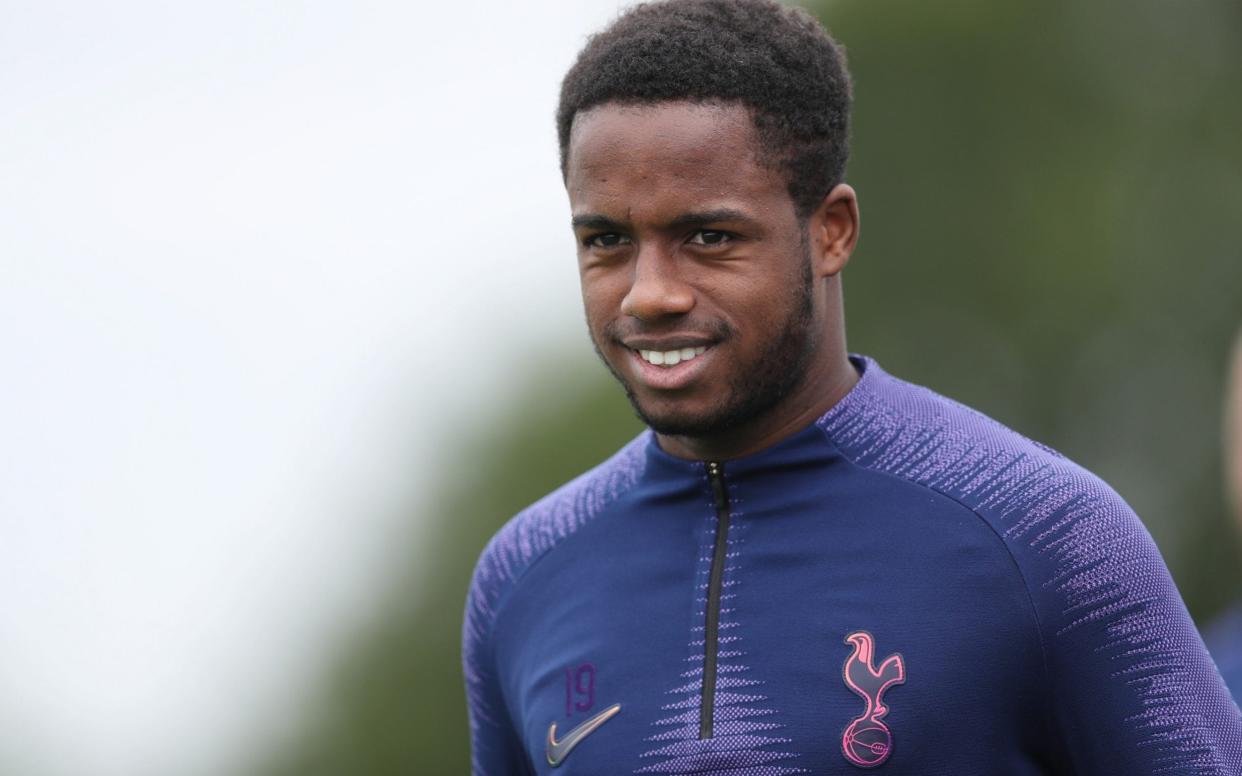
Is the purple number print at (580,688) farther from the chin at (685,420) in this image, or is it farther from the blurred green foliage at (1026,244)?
the blurred green foliage at (1026,244)

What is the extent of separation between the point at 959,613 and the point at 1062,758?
327mm

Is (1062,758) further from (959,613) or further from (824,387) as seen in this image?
(824,387)

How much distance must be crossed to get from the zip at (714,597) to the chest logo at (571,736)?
208 mm

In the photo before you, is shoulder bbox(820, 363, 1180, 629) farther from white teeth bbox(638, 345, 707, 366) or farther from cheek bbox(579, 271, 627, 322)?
cheek bbox(579, 271, 627, 322)

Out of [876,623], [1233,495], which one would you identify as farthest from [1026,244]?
[876,623]

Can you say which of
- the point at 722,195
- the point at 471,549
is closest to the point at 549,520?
the point at 722,195

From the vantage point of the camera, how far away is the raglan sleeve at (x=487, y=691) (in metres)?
4.80

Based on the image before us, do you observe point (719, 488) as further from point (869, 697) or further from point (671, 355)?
point (869, 697)

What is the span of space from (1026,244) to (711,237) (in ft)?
63.1

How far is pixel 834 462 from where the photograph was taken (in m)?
4.31

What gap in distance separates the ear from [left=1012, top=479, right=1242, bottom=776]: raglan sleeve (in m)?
0.72

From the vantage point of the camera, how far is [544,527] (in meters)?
4.80

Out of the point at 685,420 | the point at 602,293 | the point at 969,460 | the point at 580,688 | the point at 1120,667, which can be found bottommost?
the point at 580,688

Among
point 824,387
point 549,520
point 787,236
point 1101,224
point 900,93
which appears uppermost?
point 787,236
